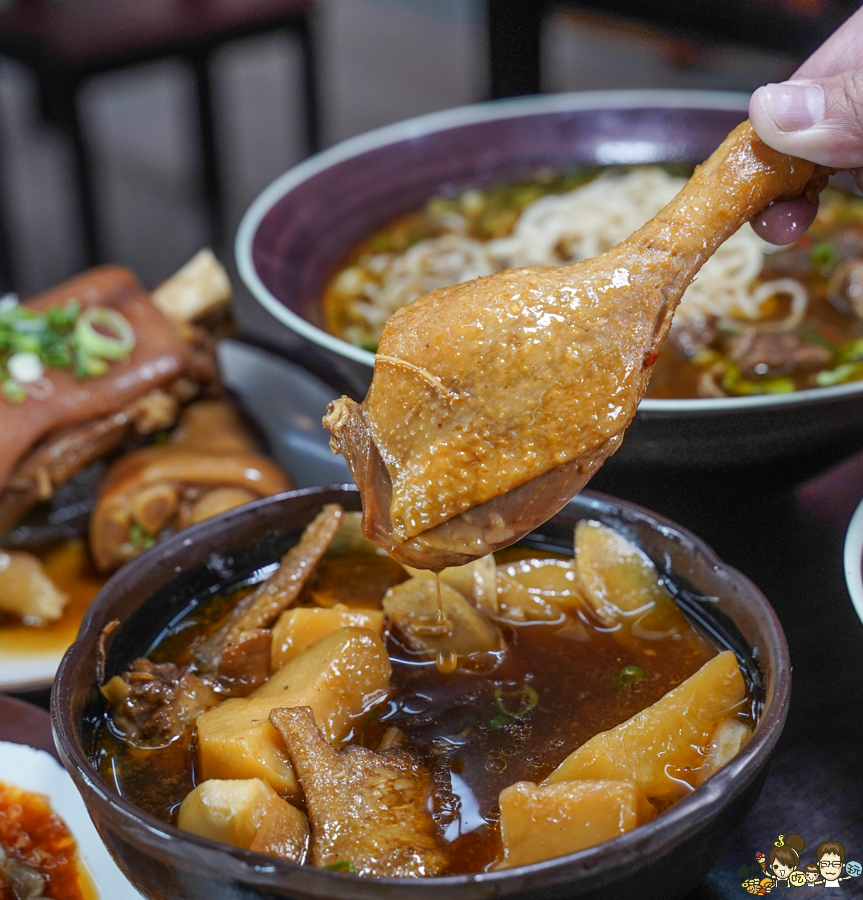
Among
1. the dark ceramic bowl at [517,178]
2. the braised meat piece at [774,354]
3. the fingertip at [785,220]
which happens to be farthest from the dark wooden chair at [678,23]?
the fingertip at [785,220]

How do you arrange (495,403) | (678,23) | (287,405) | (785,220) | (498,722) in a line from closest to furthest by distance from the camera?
(495,403)
(498,722)
(785,220)
(287,405)
(678,23)

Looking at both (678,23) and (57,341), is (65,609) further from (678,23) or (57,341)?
(678,23)

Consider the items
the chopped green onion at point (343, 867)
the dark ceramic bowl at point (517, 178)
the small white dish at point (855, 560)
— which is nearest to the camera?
the chopped green onion at point (343, 867)

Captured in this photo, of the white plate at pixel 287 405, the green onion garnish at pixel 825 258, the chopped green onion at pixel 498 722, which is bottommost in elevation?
the white plate at pixel 287 405

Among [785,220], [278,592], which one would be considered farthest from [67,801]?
[785,220]

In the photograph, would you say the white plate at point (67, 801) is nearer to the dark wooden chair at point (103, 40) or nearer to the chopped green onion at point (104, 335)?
the chopped green onion at point (104, 335)

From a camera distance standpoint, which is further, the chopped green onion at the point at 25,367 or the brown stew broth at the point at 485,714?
the chopped green onion at the point at 25,367

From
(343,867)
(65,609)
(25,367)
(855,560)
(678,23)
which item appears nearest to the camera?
(343,867)

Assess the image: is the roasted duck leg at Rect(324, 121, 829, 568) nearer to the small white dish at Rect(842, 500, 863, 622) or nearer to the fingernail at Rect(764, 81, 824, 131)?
the fingernail at Rect(764, 81, 824, 131)
